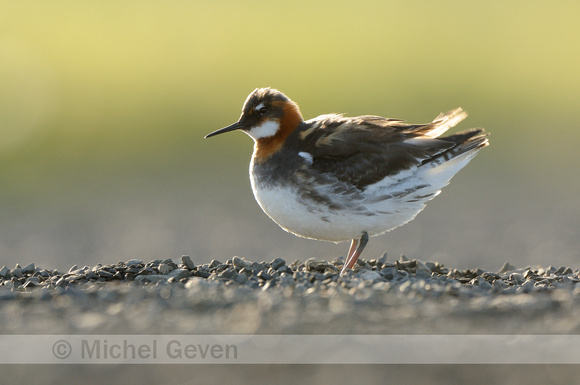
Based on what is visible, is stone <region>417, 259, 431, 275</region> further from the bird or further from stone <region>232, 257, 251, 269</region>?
stone <region>232, 257, 251, 269</region>

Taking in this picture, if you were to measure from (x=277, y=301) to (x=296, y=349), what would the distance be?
1357 mm

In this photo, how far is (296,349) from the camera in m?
6.68

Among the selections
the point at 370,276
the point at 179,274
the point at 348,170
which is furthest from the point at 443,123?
the point at 179,274

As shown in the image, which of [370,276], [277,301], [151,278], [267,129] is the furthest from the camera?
[267,129]

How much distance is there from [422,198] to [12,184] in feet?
59.1

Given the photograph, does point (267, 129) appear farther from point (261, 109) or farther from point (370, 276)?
point (370, 276)

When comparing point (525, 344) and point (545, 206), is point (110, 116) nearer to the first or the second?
point (545, 206)

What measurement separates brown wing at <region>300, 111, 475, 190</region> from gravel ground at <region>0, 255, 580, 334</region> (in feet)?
4.36

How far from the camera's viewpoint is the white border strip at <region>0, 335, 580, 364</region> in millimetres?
6473

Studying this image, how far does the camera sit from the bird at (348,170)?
10672mm

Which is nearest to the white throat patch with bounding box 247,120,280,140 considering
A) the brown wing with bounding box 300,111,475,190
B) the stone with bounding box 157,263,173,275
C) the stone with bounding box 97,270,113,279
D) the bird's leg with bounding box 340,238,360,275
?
the brown wing with bounding box 300,111,475,190

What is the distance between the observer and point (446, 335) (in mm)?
6969

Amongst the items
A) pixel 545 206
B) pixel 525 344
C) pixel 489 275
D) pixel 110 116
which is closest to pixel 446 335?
pixel 525 344

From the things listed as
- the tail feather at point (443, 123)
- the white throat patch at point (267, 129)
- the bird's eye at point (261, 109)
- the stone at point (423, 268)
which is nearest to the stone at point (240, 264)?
the white throat patch at point (267, 129)
